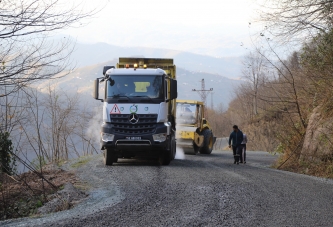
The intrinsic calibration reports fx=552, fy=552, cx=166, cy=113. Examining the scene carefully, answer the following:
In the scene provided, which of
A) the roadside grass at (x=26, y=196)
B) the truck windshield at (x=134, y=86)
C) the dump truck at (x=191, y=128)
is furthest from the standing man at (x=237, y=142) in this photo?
the roadside grass at (x=26, y=196)

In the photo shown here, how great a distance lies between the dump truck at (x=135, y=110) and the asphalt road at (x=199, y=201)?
1830mm

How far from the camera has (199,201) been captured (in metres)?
11.4

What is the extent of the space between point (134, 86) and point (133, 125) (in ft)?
4.40

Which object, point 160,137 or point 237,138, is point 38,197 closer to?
point 160,137

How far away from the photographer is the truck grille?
18.7 meters

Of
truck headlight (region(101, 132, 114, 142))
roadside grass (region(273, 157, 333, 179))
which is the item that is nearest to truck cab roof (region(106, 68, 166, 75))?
truck headlight (region(101, 132, 114, 142))

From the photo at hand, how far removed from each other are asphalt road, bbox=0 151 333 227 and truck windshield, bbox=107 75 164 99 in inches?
120

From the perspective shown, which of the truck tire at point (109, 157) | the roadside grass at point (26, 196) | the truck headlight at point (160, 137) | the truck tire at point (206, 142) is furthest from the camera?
the truck tire at point (206, 142)

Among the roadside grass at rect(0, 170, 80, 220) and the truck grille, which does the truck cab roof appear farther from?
the roadside grass at rect(0, 170, 80, 220)

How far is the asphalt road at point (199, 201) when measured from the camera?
9.41m

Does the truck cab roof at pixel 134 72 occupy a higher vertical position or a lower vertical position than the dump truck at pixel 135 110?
higher

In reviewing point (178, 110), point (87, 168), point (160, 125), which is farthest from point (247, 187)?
point (178, 110)

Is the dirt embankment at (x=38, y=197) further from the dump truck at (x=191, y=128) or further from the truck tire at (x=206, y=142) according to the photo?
the truck tire at (x=206, y=142)

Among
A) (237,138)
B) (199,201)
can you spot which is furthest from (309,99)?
(199,201)
